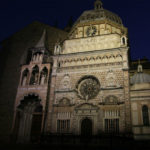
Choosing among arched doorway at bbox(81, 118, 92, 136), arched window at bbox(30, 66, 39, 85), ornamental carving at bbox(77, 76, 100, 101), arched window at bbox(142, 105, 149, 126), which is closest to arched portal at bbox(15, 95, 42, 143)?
arched window at bbox(30, 66, 39, 85)

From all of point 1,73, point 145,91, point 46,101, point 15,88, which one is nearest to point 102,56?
point 145,91

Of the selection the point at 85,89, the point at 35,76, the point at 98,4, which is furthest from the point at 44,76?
the point at 98,4

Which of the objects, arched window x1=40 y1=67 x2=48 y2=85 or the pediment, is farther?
arched window x1=40 y1=67 x2=48 y2=85

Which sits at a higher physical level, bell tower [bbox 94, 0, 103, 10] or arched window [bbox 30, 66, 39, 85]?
bell tower [bbox 94, 0, 103, 10]

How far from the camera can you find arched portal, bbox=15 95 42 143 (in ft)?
77.6

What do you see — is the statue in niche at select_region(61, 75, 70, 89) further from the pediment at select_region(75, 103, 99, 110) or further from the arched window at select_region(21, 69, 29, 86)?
the arched window at select_region(21, 69, 29, 86)

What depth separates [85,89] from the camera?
888 inches

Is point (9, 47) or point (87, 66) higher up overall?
point (9, 47)

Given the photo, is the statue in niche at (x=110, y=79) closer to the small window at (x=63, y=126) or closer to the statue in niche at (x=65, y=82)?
the statue in niche at (x=65, y=82)

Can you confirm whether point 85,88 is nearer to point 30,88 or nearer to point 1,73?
point 30,88

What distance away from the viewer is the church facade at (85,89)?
19953 mm

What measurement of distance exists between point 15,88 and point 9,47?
7.58 meters

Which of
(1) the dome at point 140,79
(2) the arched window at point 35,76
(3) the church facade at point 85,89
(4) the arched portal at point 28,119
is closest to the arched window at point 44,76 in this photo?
(3) the church facade at point 85,89

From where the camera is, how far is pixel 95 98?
21375 mm
